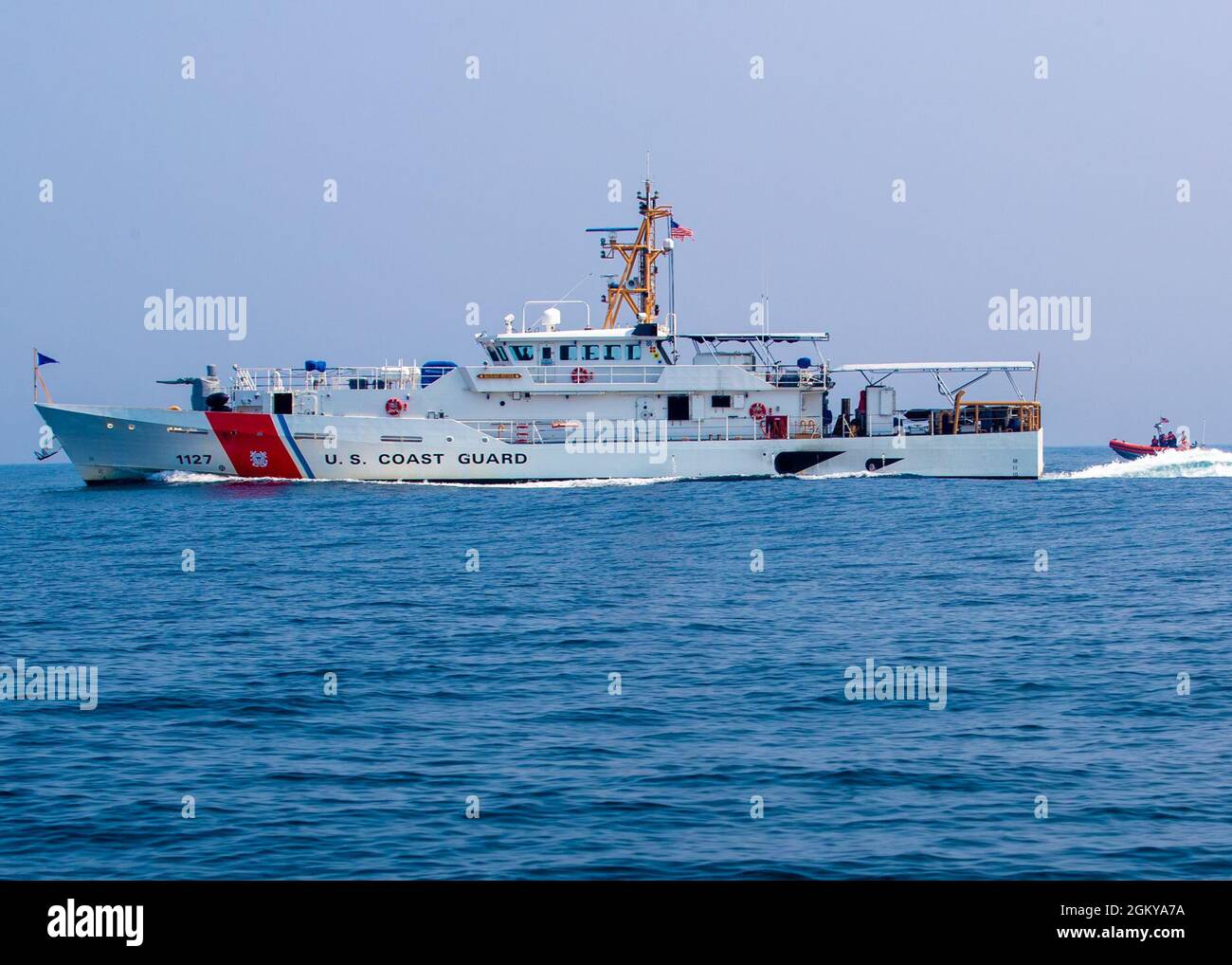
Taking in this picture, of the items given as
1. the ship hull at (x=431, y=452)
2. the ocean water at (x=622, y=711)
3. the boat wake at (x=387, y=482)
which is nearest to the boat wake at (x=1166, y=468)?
the ship hull at (x=431, y=452)

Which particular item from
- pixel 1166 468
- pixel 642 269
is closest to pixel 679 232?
pixel 642 269

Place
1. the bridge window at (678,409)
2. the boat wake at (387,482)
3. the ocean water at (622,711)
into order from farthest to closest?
the bridge window at (678,409) → the boat wake at (387,482) → the ocean water at (622,711)

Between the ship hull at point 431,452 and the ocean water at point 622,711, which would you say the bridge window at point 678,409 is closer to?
the ship hull at point 431,452

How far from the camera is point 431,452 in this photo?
51.0 metres

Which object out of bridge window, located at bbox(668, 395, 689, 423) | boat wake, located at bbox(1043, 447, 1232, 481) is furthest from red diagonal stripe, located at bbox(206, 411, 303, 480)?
boat wake, located at bbox(1043, 447, 1232, 481)

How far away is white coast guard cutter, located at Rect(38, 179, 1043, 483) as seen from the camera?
51.0 metres

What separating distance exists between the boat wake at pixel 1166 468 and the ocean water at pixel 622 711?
30.7m

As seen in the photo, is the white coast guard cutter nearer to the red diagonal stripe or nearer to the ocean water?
the red diagonal stripe

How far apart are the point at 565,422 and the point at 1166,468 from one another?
40.0 m

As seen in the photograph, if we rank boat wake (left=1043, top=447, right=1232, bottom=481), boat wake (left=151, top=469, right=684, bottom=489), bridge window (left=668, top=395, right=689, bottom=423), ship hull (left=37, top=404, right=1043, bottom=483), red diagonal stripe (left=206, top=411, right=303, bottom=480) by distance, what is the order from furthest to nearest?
boat wake (left=1043, top=447, right=1232, bottom=481) < bridge window (left=668, top=395, right=689, bottom=423) < boat wake (left=151, top=469, right=684, bottom=489) < ship hull (left=37, top=404, right=1043, bottom=483) < red diagonal stripe (left=206, top=411, right=303, bottom=480)

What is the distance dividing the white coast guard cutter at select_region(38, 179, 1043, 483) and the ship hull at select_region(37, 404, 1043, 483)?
2.3 inches

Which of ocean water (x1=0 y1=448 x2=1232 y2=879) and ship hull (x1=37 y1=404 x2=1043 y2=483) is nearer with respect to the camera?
ocean water (x1=0 y1=448 x2=1232 y2=879)

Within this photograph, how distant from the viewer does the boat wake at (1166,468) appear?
64125mm
